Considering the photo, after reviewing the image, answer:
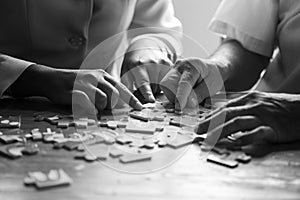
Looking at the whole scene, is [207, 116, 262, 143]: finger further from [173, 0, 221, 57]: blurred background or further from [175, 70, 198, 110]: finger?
[173, 0, 221, 57]: blurred background

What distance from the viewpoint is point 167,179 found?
687 millimetres

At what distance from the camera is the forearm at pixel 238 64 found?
138 cm

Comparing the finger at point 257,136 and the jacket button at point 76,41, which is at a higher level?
the jacket button at point 76,41

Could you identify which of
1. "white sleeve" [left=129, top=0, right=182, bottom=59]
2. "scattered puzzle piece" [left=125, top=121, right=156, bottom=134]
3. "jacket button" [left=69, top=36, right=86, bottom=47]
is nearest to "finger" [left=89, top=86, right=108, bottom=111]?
"scattered puzzle piece" [left=125, top=121, right=156, bottom=134]

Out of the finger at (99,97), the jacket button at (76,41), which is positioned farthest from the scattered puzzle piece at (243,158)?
the jacket button at (76,41)

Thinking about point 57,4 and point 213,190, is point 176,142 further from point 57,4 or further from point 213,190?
point 57,4

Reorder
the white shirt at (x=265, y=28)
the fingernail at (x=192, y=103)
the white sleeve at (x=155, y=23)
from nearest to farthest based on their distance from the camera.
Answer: the fingernail at (x=192, y=103) → the white shirt at (x=265, y=28) → the white sleeve at (x=155, y=23)

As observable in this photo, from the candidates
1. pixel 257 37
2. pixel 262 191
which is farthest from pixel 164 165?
pixel 257 37

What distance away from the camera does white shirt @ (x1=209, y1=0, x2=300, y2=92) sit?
1.36 m

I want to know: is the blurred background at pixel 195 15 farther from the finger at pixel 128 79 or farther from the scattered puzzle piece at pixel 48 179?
the scattered puzzle piece at pixel 48 179

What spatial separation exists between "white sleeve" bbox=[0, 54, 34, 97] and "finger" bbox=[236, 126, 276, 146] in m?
0.57

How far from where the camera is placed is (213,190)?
649 millimetres

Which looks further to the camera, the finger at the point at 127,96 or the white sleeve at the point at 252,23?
the white sleeve at the point at 252,23

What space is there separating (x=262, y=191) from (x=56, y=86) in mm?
622
